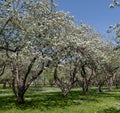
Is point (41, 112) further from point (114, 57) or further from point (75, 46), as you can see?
point (114, 57)

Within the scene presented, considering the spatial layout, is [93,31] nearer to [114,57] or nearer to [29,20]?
[114,57]

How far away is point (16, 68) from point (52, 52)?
214 inches

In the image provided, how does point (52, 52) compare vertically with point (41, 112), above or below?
above

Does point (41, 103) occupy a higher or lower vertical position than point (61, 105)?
higher

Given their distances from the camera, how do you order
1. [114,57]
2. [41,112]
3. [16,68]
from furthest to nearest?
[114,57]
[16,68]
[41,112]

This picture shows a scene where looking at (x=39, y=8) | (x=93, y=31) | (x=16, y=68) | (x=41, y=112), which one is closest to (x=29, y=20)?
(x=39, y=8)

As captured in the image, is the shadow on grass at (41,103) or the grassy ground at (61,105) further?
the shadow on grass at (41,103)

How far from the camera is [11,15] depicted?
30609 millimetres

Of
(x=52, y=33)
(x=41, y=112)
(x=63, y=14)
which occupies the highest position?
(x=63, y=14)

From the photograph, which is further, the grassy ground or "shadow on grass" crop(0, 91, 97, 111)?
"shadow on grass" crop(0, 91, 97, 111)

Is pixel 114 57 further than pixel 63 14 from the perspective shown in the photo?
Yes

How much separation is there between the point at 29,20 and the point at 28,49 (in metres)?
3.91

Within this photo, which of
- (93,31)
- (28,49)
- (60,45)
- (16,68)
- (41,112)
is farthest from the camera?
(93,31)

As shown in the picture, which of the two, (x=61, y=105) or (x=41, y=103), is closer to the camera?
(x=61, y=105)
